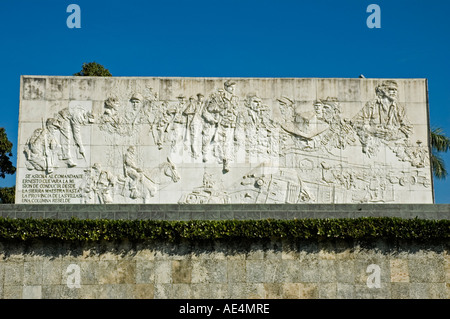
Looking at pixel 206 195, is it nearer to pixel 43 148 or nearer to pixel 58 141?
pixel 58 141

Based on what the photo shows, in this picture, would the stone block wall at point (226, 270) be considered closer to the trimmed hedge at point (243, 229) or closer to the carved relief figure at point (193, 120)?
the trimmed hedge at point (243, 229)

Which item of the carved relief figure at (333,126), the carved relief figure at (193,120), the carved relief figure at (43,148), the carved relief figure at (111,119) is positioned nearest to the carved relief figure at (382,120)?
the carved relief figure at (333,126)

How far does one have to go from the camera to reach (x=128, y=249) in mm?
13555

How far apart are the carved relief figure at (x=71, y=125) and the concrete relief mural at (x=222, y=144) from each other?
0.08 ft

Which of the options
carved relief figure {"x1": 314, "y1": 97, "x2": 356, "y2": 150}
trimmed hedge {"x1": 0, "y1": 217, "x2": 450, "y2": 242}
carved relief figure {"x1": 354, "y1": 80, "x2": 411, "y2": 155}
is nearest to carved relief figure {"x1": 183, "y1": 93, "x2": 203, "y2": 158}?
carved relief figure {"x1": 314, "y1": 97, "x2": 356, "y2": 150}

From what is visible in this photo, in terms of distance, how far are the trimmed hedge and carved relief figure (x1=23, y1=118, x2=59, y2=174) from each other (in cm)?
389

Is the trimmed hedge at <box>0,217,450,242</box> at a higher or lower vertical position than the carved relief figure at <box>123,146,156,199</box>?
lower

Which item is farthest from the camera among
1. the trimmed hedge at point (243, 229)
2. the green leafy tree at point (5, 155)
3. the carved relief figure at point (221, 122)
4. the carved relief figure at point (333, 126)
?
the green leafy tree at point (5, 155)

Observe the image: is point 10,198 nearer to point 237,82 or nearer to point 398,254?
point 237,82

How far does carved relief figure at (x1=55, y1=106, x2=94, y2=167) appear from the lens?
1712cm

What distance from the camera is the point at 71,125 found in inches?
677

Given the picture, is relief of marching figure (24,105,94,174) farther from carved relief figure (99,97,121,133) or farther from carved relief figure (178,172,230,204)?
carved relief figure (178,172,230,204)

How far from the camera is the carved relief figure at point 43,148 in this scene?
17078mm
